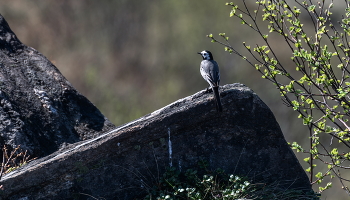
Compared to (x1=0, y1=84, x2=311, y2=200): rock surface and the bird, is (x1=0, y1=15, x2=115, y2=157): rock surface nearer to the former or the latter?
(x1=0, y1=84, x2=311, y2=200): rock surface

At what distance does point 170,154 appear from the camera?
4.84m

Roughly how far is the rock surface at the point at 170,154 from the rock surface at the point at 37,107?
56.5 inches

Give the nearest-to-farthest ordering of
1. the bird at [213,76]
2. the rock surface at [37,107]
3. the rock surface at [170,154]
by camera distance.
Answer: the rock surface at [170,154]
the bird at [213,76]
the rock surface at [37,107]

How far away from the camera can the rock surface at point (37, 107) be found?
6.19 m

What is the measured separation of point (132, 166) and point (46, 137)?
7.08ft

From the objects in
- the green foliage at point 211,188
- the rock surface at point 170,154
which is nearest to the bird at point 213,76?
the rock surface at point 170,154

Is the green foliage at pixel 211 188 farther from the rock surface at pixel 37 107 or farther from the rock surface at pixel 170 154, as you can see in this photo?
the rock surface at pixel 37 107

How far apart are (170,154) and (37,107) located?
2801 mm

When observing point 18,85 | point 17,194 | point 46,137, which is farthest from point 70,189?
point 18,85

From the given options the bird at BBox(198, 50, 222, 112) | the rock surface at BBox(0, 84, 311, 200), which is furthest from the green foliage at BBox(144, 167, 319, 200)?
the bird at BBox(198, 50, 222, 112)

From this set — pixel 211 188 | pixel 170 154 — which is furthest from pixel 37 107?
pixel 211 188

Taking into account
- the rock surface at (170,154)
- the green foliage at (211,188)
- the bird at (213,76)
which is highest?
the bird at (213,76)

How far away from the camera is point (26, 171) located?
450 centimetres

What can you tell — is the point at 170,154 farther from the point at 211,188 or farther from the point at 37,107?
the point at 37,107
